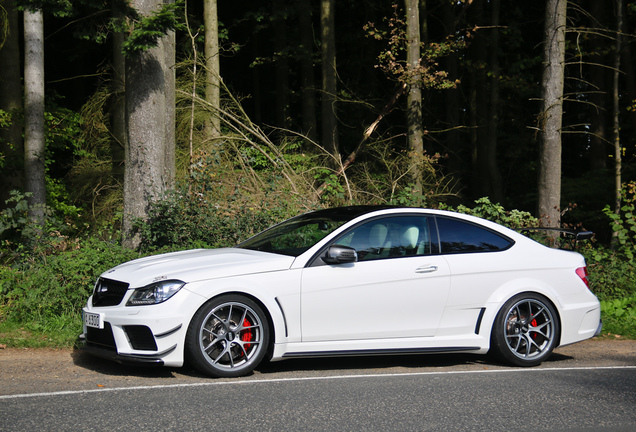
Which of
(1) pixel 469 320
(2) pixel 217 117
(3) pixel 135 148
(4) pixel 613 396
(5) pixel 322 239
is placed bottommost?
(4) pixel 613 396

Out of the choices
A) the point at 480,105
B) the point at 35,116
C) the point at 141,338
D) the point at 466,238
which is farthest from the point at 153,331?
the point at 480,105

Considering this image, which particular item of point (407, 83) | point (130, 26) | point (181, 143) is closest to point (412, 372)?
point (130, 26)

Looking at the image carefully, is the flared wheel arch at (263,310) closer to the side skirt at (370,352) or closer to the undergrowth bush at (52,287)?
the side skirt at (370,352)

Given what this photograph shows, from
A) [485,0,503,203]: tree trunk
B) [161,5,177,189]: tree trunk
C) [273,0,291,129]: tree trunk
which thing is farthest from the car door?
[485,0,503,203]: tree trunk

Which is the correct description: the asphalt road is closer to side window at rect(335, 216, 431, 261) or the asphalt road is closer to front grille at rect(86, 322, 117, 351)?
front grille at rect(86, 322, 117, 351)

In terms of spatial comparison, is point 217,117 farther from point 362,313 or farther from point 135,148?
point 362,313

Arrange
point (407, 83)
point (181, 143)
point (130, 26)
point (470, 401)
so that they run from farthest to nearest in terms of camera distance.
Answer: point (407, 83), point (181, 143), point (130, 26), point (470, 401)

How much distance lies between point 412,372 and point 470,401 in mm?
1269

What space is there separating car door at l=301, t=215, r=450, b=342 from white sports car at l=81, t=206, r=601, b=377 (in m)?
0.01

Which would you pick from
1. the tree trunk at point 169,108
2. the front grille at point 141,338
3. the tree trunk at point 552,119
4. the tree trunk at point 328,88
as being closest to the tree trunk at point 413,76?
the tree trunk at point 552,119

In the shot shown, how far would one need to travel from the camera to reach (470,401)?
5.76 meters

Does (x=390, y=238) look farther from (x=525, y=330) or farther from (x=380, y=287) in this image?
(x=525, y=330)

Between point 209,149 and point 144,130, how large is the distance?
341 centimetres

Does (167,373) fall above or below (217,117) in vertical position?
below
